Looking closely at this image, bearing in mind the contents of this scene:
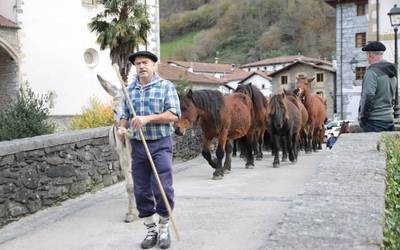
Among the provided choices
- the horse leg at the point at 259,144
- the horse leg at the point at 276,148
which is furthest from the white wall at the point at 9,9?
the horse leg at the point at 276,148

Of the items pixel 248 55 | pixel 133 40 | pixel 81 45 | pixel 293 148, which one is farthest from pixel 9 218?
pixel 248 55

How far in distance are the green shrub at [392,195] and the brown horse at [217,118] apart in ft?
10.9

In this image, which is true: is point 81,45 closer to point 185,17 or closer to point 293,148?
point 293,148

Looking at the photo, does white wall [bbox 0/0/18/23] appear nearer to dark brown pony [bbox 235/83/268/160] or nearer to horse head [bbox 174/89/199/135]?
dark brown pony [bbox 235/83/268/160]

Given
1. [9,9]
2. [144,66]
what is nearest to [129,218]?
[144,66]

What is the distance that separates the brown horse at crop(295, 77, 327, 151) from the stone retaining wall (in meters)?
11.0

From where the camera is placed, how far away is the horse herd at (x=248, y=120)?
9.97 m

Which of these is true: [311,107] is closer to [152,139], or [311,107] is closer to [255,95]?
[255,95]

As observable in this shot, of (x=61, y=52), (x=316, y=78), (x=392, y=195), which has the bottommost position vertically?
(x=392, y=195)

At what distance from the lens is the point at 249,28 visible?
379ft

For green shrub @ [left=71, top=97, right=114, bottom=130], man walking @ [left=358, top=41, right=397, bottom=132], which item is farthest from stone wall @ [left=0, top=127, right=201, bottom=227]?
green shrub @ [left=71, top=97, right=114, bottom=130]

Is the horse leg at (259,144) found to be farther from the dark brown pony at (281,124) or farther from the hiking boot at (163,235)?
the hiking boot at (163,235)

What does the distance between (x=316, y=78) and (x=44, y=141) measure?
194 feet

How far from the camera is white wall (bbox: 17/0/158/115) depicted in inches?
1045
